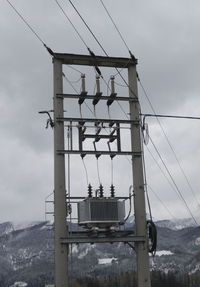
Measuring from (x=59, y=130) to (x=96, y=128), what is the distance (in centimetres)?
148

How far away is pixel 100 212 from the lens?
18.7m

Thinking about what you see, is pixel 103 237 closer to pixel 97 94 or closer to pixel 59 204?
pixel 59 204

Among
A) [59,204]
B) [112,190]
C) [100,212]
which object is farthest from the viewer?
[112,190]

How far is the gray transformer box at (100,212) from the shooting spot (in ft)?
60.9

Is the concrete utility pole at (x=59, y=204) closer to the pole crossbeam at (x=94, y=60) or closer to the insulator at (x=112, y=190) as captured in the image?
the pole crossbeam at (x=94, y=60)

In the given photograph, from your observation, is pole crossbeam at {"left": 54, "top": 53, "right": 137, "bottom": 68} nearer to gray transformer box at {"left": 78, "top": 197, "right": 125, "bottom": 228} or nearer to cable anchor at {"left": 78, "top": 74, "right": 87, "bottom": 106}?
cable anchor at {"left": 78, "top": 74, "right": 87, "bottom": 106}

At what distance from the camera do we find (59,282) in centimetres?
1786

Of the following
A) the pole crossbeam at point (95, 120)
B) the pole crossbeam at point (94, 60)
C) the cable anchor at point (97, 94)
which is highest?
the pole crossbeam at point (94, 60)

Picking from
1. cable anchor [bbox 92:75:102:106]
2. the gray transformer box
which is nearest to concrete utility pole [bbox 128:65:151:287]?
the gray transformer box

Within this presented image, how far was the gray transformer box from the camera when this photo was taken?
731 inches

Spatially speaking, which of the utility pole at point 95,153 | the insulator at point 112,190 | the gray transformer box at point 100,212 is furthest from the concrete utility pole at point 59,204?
the insulator at point 112,190

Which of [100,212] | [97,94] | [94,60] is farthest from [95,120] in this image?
[100,212]

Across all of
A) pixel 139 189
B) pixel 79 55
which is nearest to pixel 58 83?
pixel 79 55

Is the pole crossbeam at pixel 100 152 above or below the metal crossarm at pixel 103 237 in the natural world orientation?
above
